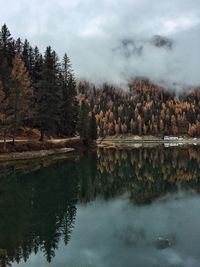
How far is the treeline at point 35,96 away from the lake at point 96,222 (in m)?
26.8

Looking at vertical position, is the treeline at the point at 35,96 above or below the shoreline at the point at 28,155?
above

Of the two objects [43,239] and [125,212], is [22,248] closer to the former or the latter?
[43,239]

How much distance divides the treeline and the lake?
26.8 m

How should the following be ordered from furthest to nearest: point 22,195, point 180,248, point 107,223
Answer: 1. point 22,195
2. point 107,223
3. point 180,248

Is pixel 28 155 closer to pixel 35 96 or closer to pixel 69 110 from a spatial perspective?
pixel 35 96

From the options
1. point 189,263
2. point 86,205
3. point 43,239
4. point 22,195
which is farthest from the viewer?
point 22,195

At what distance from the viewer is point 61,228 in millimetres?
26891

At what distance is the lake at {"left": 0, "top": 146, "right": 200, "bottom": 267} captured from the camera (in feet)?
68.0

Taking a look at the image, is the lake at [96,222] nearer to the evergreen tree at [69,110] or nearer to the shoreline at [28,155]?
the shoreline at [28,155]

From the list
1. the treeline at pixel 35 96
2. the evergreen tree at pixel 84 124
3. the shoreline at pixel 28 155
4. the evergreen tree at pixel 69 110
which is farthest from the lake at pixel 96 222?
the evergreen tree at pixel 84 124

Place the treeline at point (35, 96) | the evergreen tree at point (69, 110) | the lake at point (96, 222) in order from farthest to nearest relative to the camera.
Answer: the evergreen tree at point (69, 110)
the treeline at point (35, 96)
the lake at point (96, 222)

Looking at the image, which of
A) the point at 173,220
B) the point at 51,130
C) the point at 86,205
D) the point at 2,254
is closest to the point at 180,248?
the point at 173,220

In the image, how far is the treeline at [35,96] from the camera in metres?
78.1

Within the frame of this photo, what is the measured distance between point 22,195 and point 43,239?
1505 cm
